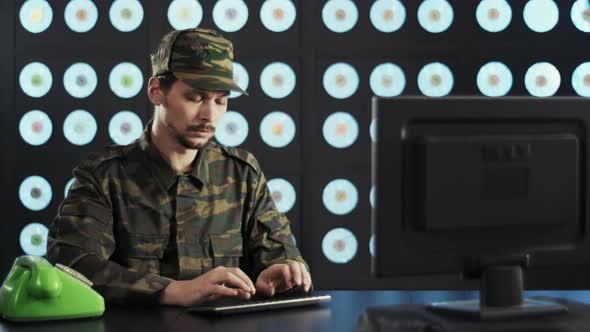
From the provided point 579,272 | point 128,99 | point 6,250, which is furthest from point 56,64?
point 579,272

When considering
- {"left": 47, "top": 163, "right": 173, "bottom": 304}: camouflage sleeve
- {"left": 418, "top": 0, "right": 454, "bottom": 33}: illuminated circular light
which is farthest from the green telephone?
{"left": 418, "top": 0, "right": 454, "bottom": 33}: illuminated circular light

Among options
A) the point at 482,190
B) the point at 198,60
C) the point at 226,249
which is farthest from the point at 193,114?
the point at 482,190

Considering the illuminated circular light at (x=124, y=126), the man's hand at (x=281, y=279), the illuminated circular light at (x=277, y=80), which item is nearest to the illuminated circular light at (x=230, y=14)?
the illuminated circular light at (x=277, y=80)

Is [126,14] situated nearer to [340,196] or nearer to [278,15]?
[278,15]

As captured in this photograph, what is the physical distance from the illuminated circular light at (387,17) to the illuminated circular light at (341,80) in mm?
223

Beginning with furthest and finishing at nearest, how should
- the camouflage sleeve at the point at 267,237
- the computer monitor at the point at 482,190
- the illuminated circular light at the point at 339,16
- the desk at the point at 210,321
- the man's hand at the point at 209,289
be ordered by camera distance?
the illuminated circular light at the point at 339,16 < the camouflage sleeve at the point at 267,237 < the man's hand at the point at 209,289 < the desk at the point at 210,321 < the computer monitor at the point at 482,190

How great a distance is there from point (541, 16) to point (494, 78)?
34 cm

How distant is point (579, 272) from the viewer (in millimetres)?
3613

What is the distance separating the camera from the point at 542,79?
142 inches

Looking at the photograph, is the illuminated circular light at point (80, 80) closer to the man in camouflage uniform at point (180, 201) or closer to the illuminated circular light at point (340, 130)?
the illuminated circular light at point (340, 130)

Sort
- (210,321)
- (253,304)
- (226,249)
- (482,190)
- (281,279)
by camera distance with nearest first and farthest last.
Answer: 1. (482,190)
2. (210,321)
3. (253,304)
4. (281,279)
5. (226,249)

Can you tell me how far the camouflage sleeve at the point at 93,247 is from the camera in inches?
79.9

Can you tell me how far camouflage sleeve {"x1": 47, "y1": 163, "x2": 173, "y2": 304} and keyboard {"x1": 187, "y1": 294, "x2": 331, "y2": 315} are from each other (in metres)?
0.16

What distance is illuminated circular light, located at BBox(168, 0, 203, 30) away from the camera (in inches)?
141
